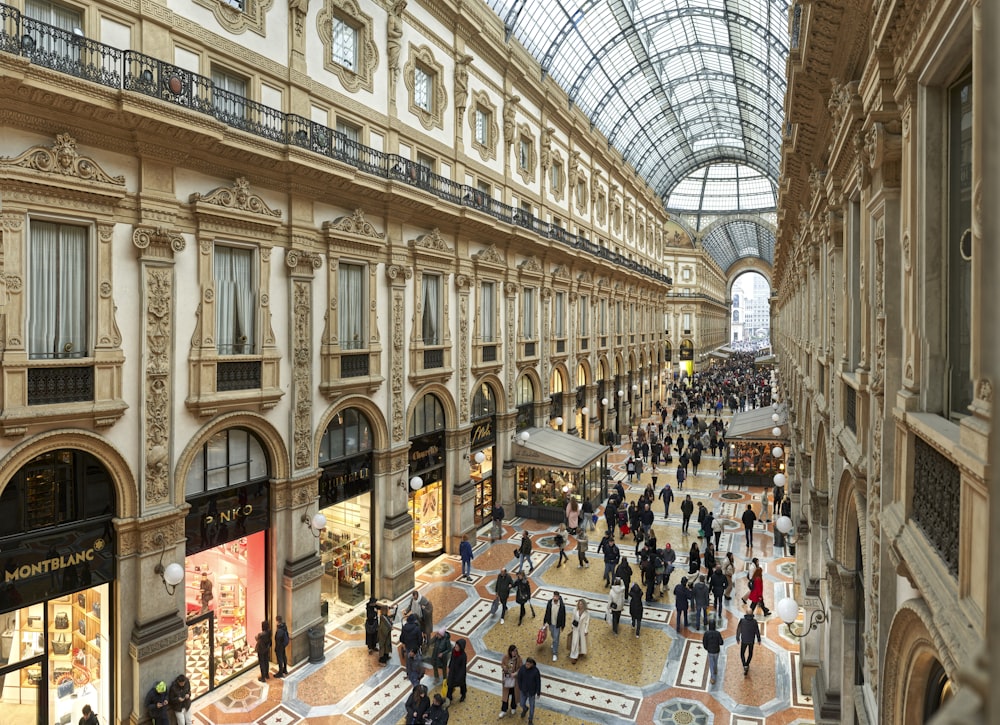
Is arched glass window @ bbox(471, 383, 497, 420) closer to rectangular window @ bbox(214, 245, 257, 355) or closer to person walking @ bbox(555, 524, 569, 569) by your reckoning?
person walking @ bbox(555, 524, 569, 569)

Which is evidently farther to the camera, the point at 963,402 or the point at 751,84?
the point at 751,84

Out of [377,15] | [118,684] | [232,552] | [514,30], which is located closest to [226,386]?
[232,552]

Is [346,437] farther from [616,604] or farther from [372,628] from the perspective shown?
[616,604]

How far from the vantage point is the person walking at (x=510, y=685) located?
1046 centimetres

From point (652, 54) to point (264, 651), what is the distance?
36.5 meters

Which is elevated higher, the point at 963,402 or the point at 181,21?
the point at 181,21

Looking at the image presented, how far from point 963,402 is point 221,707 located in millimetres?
11845

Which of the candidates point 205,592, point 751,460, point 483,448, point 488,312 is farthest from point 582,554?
point 751,460

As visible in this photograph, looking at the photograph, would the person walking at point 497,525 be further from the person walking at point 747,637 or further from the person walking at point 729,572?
the person walking at point 747,637

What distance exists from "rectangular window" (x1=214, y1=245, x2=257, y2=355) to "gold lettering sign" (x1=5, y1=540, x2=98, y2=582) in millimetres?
3824

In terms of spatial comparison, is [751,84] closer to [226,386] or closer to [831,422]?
[831,422]

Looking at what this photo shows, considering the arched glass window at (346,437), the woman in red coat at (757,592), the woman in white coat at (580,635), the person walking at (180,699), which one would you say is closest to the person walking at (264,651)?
the person walking at (180,699)

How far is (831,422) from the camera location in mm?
9773

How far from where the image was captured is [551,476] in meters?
21.9
